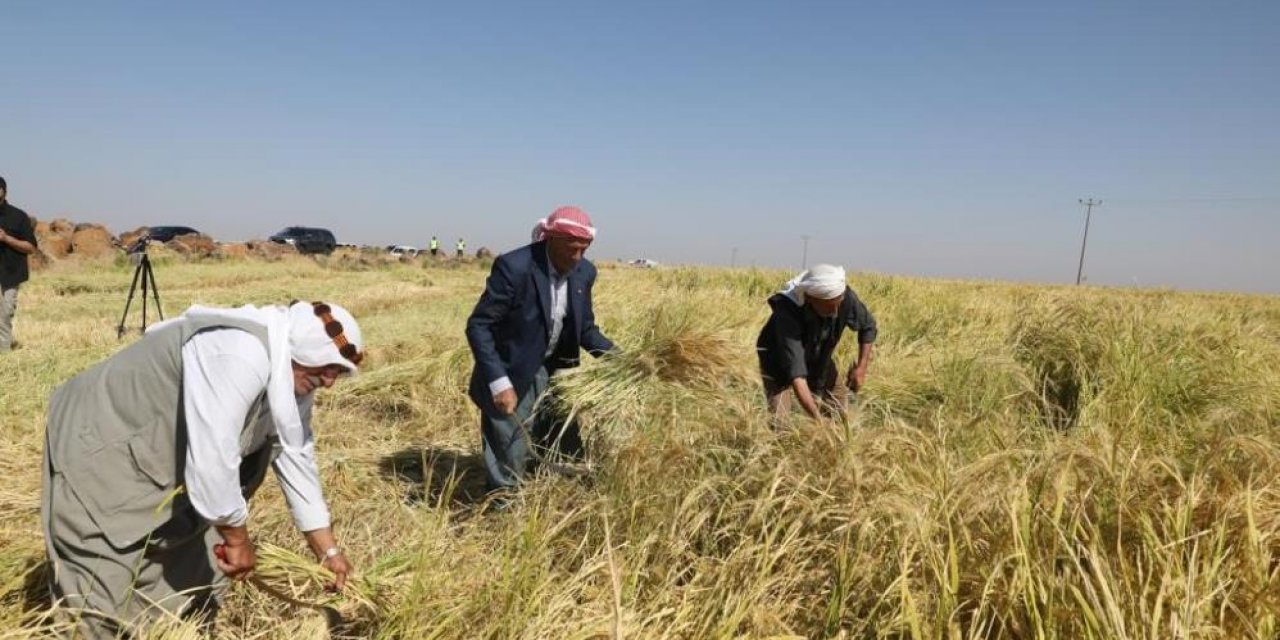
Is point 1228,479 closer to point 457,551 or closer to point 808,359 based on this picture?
point 808,359

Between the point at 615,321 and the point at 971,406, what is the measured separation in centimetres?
325

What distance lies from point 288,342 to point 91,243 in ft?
63.3

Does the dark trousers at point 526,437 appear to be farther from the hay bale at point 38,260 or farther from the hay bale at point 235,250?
the hay bale at point 235,250

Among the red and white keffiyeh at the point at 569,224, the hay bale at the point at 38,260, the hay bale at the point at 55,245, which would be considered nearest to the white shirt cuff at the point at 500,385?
the red and white keffiyeh at the point at 569,224

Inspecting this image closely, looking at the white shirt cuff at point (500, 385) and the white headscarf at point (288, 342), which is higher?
the white headscarf at point (288, 342)

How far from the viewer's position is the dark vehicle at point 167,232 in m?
22.1

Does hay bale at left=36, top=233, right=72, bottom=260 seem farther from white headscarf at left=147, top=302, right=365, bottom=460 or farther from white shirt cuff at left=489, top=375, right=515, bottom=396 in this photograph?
white headscarf at left=147, top=302, right=365, bottom=460

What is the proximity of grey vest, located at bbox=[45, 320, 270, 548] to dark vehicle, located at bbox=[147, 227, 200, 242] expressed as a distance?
24426mm

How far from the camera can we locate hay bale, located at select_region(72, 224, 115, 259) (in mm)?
16062

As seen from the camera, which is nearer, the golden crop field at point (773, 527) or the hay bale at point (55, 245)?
the golden crop field at point (773, 527)

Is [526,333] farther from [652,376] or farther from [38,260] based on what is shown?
[38,260]

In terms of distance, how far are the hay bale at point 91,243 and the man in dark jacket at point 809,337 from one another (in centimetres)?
1828

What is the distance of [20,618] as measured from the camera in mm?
1691

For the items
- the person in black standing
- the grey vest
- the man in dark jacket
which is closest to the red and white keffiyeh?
the man in dark jacket
